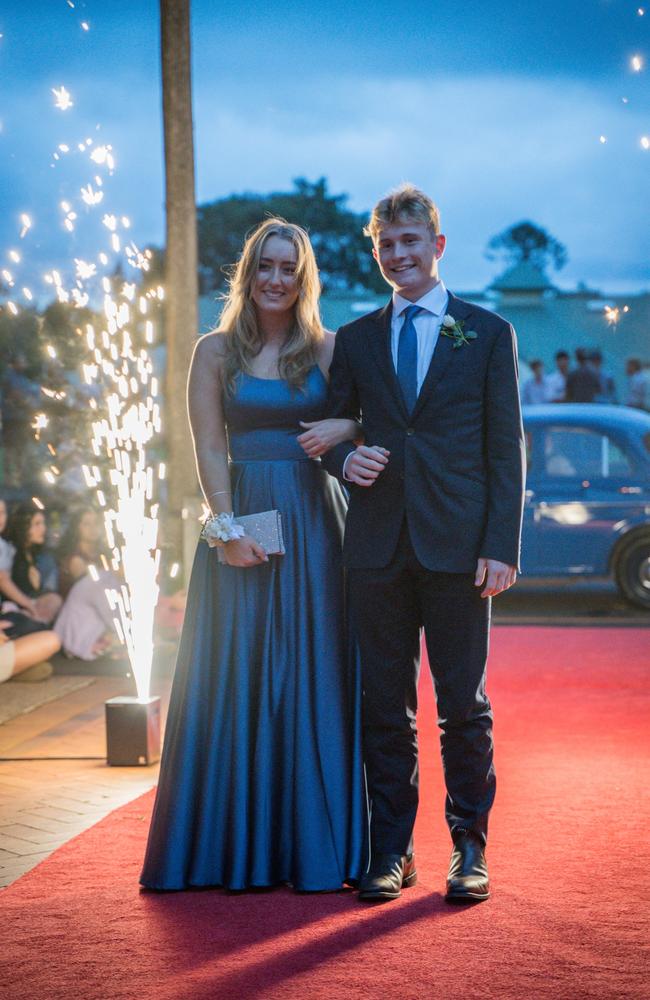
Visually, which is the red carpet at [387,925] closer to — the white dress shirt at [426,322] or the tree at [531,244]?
the white dress shirt at [426,322]

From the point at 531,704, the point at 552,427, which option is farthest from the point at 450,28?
the point at 531,704

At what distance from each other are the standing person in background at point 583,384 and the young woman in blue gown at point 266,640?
423 inches

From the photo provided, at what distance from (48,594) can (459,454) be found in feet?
19.2

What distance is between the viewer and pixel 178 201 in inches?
367

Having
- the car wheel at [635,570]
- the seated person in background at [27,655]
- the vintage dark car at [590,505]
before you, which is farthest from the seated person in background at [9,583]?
the car wheel at [635,570]

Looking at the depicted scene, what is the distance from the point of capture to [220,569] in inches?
166

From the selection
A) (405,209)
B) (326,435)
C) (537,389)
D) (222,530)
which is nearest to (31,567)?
(222,530)

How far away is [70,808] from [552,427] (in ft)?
23.0

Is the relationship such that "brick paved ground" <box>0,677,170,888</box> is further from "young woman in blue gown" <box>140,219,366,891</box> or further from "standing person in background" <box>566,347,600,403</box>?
"standing person in background" <box>566,347,600,403</box>

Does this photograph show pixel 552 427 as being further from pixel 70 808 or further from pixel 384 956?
pixel 384 956

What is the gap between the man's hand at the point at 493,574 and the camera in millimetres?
3732

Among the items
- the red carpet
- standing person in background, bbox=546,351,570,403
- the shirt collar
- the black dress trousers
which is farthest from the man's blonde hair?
standing person in background, bbox=546,351,570,403

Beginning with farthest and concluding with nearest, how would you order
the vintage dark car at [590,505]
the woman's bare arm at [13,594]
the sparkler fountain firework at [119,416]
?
the vintage dark car at [590,505] < the woman's bare arm at [13,594] < the sparkler fountain firework at [119,416]

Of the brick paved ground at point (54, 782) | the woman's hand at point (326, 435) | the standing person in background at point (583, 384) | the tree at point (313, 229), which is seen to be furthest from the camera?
the tree at point (313, 229)
